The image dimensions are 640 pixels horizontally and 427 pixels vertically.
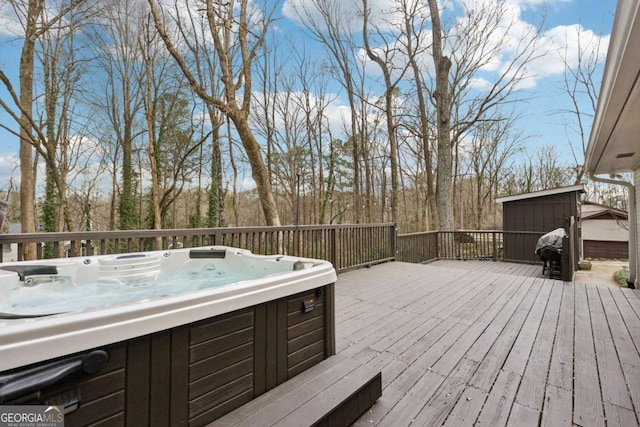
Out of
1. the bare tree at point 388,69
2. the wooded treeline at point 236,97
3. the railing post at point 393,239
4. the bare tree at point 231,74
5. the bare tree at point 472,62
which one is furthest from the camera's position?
the bare tree at point 388,69

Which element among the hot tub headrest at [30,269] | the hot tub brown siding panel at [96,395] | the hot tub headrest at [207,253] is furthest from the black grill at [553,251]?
the hot tub headrest at [30,269]

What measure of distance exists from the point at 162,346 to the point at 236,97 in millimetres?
8027

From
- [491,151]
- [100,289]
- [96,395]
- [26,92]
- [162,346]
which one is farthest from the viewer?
[491,151]

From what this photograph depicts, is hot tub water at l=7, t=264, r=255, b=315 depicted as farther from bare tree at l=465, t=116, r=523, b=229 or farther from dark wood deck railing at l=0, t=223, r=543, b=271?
bare tree at l=465, t=116, r=523, b=229

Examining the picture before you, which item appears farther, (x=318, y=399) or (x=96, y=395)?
(x=318, y=399)

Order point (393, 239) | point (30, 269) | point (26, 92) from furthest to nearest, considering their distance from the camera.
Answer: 1. point (26, 92)
2. point (393, 239)
3. point (30, 269)

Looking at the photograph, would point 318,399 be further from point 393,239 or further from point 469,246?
point 469,246

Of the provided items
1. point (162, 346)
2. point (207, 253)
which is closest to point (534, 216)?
point (207, 253)

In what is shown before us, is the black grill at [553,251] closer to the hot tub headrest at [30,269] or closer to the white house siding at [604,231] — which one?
the hot tub headrest at [30,269]

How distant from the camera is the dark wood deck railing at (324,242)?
2812mm

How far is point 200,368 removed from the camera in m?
1.21

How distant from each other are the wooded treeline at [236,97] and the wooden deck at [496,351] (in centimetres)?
446

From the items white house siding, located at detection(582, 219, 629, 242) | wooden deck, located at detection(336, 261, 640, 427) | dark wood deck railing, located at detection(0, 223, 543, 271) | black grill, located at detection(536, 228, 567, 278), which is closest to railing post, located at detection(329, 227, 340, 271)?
dark wood deck railing, located at detection(0, 223, 543, 271)

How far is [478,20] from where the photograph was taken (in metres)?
9.38
